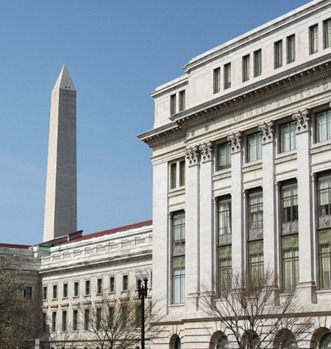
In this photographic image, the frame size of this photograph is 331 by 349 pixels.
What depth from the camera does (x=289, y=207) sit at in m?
63.8

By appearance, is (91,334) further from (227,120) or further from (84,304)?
(227,120)

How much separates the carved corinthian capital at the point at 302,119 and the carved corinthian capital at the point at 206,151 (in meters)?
9.86

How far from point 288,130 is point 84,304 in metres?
53.2

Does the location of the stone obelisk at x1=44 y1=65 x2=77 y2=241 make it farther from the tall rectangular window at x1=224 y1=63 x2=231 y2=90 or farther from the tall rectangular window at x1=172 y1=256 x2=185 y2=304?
the tall rectangular window at x1=224 y1=63 x2=231 y2=90

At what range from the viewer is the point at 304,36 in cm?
6328

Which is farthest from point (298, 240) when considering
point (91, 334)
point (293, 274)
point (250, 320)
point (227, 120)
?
point (91, 334)

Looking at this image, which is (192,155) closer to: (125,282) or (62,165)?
(125,282)

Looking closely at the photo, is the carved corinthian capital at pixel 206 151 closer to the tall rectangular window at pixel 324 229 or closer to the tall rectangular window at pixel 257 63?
the tall rectangular window at pixel 257 63

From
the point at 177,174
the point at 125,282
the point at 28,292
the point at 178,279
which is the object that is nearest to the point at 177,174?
the point at 177,174

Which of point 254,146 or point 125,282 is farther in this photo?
point 125,282

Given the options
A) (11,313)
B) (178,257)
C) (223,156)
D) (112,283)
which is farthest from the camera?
(112,283)

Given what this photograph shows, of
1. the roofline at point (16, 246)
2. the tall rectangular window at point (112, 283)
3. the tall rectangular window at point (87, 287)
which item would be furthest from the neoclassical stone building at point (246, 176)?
the roofline at point (16, 246)

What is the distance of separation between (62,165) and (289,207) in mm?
86043

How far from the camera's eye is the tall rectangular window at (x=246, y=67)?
68688mm
